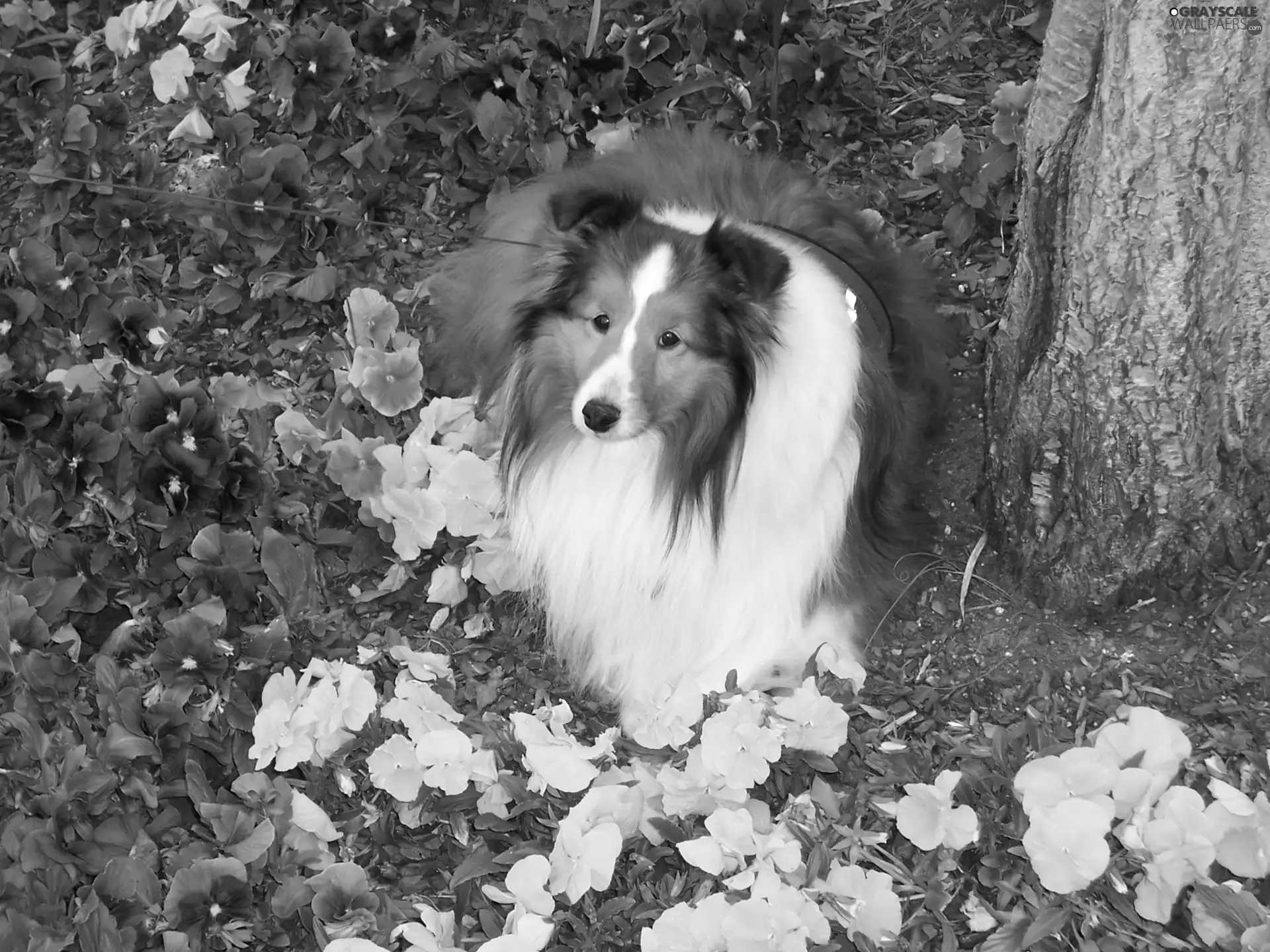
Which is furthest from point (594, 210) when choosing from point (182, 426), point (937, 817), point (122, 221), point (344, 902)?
point (122, 221)

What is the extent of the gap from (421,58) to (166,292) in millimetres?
1072

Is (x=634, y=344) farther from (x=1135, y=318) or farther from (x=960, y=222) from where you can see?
(x=960, y=222)

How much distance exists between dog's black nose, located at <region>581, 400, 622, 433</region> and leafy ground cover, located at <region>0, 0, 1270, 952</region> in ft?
2.02

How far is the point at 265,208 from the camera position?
9.70 ft

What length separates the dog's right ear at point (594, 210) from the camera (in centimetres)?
243

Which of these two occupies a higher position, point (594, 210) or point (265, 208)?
point (594, 210)

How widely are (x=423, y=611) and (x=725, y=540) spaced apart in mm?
899

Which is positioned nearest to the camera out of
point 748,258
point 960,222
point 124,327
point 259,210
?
point 748,258

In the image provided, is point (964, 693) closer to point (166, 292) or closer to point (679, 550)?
point (679, 550)

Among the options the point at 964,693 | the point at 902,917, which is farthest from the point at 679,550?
the point at 902,917

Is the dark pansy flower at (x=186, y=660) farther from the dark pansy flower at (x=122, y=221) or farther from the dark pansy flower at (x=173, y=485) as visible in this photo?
the dark pansy flower at (x=122, y=221)

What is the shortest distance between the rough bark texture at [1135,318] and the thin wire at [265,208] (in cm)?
115

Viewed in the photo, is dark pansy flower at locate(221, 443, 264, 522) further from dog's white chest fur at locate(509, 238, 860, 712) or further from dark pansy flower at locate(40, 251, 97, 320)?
dark pansy flower at locate(40, 251, 97, 320)

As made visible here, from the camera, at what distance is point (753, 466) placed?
8.70 feet
